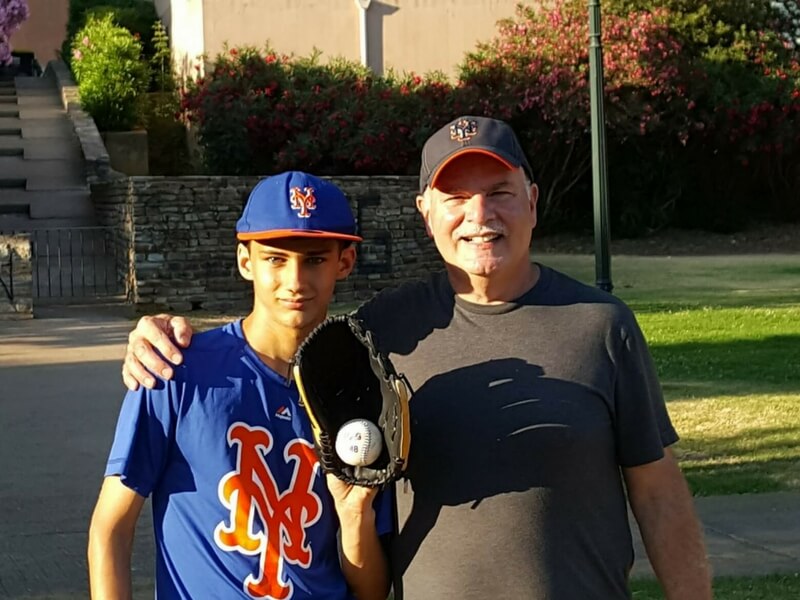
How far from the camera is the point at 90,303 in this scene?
16.7 metres

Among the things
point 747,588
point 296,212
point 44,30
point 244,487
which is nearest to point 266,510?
point 244,487

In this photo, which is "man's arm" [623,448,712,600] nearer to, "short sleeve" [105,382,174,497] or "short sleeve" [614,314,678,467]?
"short sleeve" [614,314,678,467]

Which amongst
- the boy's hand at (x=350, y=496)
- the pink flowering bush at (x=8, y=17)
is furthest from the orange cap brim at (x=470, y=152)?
the pink flowering bush at (x=8, y=17)

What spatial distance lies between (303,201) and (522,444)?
0.69 m

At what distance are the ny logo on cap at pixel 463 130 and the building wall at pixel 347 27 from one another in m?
23.3

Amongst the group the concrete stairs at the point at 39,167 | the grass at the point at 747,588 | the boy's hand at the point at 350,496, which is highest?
the concrete stairs at the point at 39,167

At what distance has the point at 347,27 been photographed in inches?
1046

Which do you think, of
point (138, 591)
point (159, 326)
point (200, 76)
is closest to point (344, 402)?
point (159, 326)

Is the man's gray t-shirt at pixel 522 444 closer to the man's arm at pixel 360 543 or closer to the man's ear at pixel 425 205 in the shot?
the man's arm at pixel 360 543

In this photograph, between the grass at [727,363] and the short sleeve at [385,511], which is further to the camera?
the grass at [727,363]

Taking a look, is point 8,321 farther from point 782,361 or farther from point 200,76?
point 200,76

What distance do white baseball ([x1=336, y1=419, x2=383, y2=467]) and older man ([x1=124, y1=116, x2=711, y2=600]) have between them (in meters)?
0.11

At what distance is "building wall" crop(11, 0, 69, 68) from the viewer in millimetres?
39938

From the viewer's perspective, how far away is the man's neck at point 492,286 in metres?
→ 2.85
